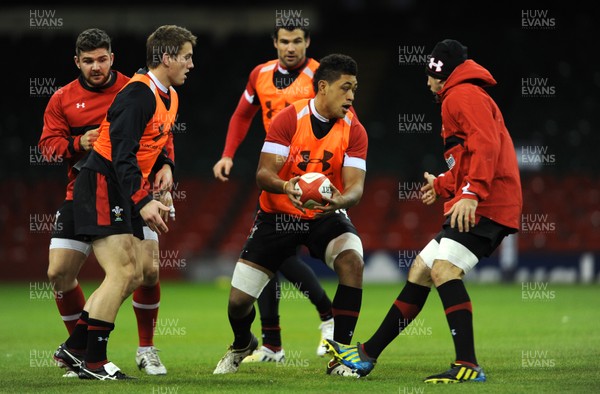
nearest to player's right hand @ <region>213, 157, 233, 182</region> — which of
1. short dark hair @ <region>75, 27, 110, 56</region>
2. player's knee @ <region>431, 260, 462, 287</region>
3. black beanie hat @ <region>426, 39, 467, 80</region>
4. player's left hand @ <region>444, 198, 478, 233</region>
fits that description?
short dark hair @ <region>75, 27, 110, 56</region>

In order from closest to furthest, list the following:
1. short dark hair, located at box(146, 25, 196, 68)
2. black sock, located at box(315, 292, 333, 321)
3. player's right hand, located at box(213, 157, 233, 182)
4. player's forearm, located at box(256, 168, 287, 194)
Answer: short dark hair, located at box(146, 25, 196, 68) < player's forearm, located at box(256, 168, 287, 194) < player's right hand, located at box(213, 157, 233, 182) < black sock, located at box(315, 292, 333, 321)

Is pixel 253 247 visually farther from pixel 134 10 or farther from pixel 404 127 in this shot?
pixel 134 10

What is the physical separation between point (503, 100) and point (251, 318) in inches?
776

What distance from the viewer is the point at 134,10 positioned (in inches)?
1144

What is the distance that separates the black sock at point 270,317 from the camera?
29.6 feet

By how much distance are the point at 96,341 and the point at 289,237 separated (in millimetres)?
1695

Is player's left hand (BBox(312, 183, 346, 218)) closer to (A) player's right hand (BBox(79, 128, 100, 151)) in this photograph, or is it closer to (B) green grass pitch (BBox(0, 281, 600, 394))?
(B) green grass pitch (BBox(0, 281, 600, 394))

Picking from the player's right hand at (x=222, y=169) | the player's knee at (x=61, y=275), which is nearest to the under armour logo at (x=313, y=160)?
the player's right hand at (x=222, y=169)

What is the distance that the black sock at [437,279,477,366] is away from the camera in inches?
270

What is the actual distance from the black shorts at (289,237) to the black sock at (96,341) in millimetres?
1264

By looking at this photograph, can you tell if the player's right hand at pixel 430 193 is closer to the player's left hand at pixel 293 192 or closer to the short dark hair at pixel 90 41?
the player's left hand at pixel 293 192

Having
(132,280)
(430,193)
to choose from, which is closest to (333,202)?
(430,193)

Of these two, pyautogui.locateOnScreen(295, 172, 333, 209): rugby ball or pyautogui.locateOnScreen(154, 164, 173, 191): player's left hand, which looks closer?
pyautogui.locateOnScreen(295, 172, 333, 209): rugby ball

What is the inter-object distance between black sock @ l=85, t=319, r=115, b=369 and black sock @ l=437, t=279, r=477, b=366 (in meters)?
2.43
